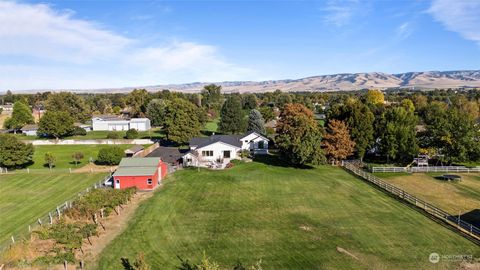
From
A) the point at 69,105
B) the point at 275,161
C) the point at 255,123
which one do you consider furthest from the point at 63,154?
the point at 69,105

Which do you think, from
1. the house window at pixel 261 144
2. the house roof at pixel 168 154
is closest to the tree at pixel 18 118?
the house roof at pixel 168 154

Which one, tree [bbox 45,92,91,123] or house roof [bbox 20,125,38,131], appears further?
tree [bbox 45,92,91,123]

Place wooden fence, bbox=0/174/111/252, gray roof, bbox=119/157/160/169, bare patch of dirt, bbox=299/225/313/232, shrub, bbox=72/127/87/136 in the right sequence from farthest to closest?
shrub, bbox=72/127/87/136
gray roof, bbox=119/157/160/169
bare patch of dirt, bbox=299/225/313/232
wooden fence, bbox=0/174/111/252

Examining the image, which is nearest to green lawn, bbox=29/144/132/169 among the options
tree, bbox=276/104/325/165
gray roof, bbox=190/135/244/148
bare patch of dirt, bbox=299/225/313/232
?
gray roof, bbox=190/135/244/148

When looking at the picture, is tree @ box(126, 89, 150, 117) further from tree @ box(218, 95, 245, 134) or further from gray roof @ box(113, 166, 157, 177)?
gray roof @ box(113, 166, 157, 177)

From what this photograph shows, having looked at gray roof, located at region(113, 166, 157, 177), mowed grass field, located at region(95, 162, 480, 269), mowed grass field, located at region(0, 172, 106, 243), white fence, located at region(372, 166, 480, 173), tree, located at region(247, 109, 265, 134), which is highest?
tree, located at region(247, 109, 265, 134)

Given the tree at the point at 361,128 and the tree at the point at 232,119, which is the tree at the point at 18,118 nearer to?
the tree at the point at 232,119
